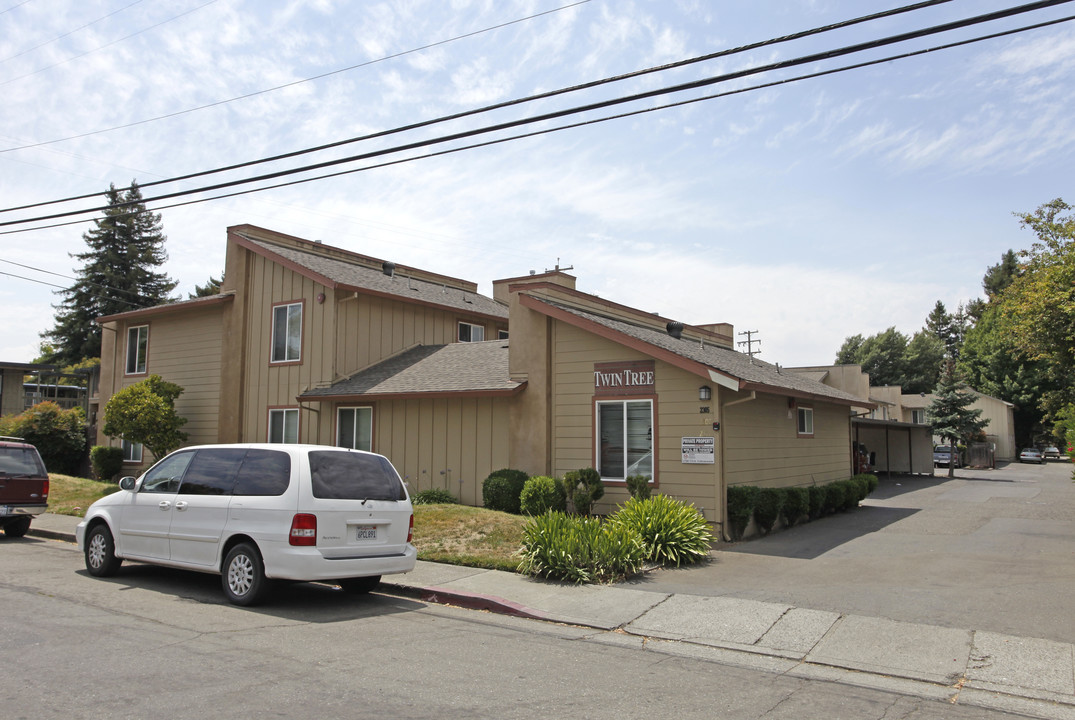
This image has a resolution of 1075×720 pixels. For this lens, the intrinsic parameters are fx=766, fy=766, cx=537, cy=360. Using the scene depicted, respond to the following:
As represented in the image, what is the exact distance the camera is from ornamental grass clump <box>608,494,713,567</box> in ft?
37.9

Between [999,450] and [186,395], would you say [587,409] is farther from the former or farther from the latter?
[999,450]

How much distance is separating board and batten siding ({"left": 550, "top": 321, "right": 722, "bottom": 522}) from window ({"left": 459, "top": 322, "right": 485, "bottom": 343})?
9.19 metres

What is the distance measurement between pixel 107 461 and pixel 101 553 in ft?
51.4

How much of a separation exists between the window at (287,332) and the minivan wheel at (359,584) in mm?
11934

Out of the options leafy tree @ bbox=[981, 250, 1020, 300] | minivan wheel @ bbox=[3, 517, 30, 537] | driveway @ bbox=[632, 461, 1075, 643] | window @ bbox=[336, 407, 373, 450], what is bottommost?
driveway @ bbox=[632, 461, 1075, 643]

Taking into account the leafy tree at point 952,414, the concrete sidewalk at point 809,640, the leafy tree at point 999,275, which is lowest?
the concrete sidewalk at point 809,640

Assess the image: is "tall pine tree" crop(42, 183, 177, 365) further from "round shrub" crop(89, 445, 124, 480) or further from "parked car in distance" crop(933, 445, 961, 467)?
"parked car in distance" crop(933, 445, 961, 467)

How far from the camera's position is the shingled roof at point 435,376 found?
1672 cm

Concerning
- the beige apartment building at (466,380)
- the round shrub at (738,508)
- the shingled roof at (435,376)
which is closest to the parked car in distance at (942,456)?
the beige apartment building at (466,380)

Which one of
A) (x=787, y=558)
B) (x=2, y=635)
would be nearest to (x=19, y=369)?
(x=2, y=635)

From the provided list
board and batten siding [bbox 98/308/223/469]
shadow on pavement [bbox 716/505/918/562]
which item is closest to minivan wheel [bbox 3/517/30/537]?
board and batten siding [bbox 98/308/223/469]

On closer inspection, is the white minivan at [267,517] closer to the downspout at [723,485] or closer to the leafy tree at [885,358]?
the downspout at [723,485]

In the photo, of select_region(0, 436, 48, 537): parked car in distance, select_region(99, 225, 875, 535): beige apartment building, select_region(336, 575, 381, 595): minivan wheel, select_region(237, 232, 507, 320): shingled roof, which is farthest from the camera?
select_region(237, 232, 507, 320): shingled roof

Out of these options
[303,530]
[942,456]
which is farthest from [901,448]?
[303,530]
